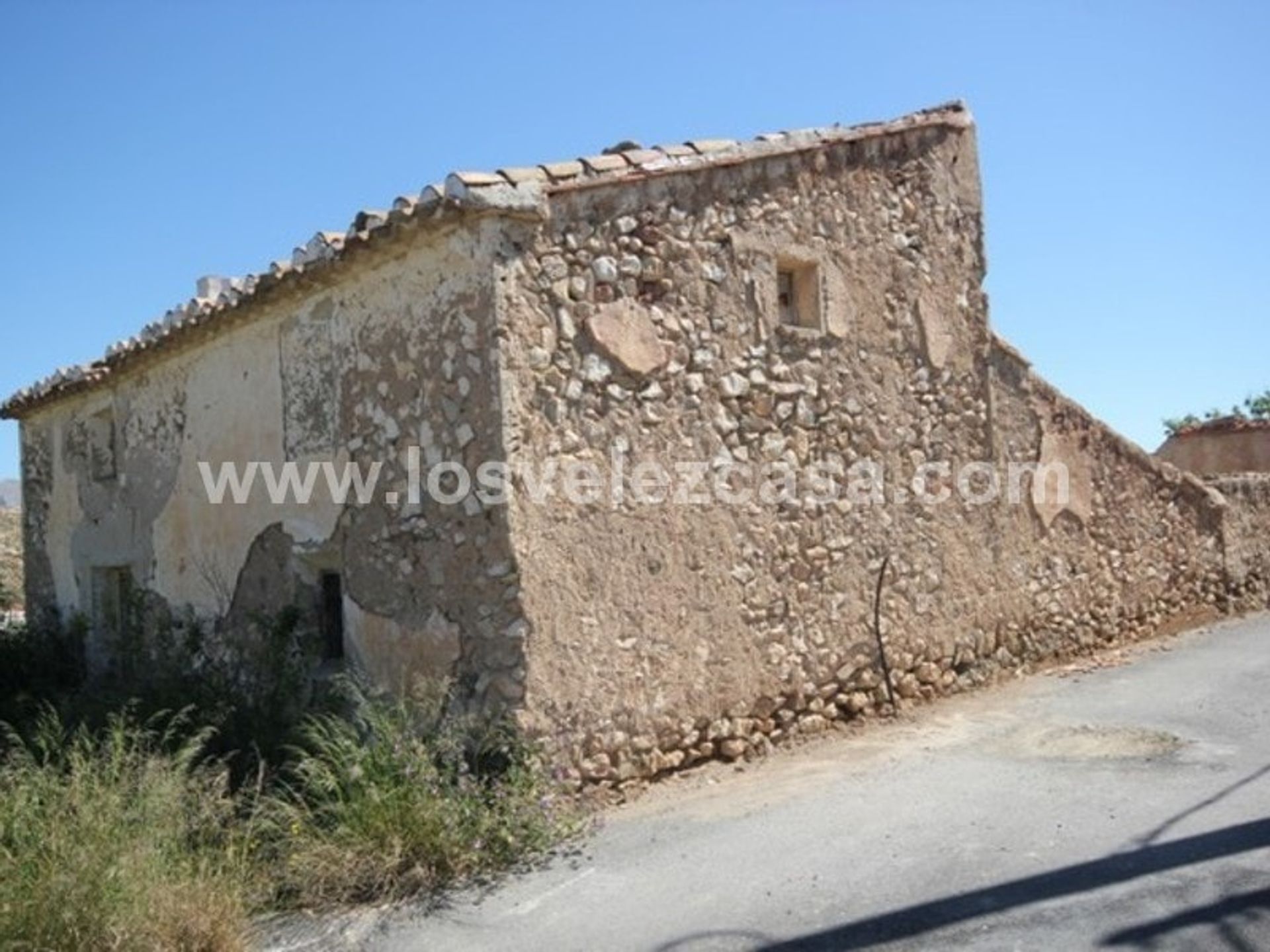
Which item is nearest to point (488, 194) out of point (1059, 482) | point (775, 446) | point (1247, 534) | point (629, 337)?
point (629, 337)

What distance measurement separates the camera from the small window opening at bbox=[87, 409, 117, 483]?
10586 millimetres

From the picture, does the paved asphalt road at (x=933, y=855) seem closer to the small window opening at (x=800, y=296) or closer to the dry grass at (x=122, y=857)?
the dry grass at (x=122, y=857)

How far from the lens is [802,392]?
7773 millimetres

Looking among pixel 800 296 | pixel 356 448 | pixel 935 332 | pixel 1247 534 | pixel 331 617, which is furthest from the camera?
pixel 1247 534

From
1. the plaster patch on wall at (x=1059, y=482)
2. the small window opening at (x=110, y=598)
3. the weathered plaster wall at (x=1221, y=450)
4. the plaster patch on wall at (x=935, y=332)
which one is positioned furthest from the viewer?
the weathered plaster wall at (x=1221, y=450)

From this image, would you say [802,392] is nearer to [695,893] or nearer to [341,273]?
[341,273]

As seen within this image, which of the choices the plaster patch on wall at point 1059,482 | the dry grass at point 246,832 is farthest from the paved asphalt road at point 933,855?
the plaster patch on wall at point 1059,482

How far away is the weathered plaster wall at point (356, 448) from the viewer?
245 inches

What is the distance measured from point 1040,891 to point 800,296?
469 centimetres

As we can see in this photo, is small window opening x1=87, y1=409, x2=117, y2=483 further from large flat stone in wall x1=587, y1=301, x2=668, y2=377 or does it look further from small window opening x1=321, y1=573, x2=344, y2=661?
large flat stone in wall x1=587, y1=301, x2=668, y2=377

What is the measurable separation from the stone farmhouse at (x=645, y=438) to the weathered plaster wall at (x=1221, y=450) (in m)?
9.42

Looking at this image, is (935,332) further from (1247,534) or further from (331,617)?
(1247,534)

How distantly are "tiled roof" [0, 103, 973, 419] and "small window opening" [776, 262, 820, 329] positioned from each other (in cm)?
87

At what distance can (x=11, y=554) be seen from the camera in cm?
1930
